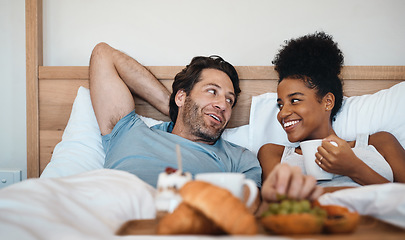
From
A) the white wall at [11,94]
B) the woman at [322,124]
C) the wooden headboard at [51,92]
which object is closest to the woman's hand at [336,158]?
the woman at [322,124]

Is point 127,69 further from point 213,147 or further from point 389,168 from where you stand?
point 389,168

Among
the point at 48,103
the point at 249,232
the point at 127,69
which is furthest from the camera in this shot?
the point at 48,103

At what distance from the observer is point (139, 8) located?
1.76 m

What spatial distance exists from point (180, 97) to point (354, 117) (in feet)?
2.62

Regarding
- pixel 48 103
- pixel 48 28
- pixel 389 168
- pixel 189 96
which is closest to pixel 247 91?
pixel 189 96

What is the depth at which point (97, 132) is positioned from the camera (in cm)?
148

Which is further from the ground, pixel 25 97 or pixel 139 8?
pixel 139 8

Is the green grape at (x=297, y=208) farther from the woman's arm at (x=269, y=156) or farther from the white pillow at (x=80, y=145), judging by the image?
the white pillow at (x=80, y=145)

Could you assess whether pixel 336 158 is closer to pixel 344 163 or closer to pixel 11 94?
pixel 344 163

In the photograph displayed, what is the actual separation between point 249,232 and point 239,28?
4.61ft

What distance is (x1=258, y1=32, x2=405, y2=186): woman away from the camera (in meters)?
1.14

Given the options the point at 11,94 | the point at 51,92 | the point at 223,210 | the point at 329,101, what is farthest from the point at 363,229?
the point at 11,94

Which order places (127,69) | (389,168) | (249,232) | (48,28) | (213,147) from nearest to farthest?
(249,232) → (389,168) → (213,147) → (127,69) → (48,28)

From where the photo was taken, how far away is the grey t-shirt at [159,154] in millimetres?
1193
